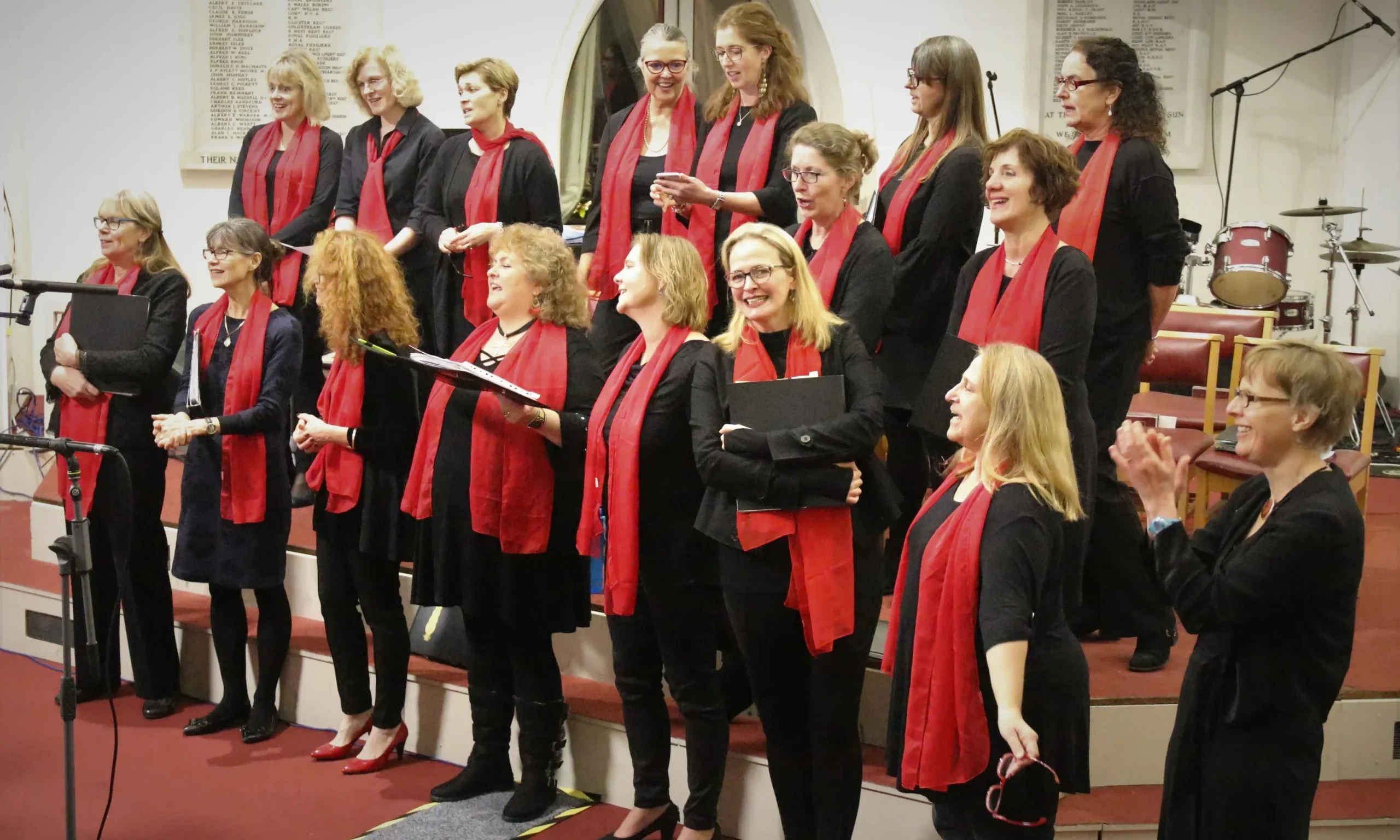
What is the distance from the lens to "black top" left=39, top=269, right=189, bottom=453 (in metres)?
3.90

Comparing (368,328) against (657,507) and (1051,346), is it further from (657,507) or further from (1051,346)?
(1051,346)

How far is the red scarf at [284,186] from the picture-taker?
4465 millimetres

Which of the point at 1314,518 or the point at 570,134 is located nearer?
the point at 1314,518

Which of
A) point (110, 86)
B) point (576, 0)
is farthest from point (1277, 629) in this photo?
point (110, 86)

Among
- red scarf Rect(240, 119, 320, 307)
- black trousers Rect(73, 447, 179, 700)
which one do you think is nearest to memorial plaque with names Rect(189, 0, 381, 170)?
red scarf Rect(240, 119, 320, 307)

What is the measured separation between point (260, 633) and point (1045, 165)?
8.47ft

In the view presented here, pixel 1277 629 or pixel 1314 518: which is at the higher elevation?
pixel 1314 518

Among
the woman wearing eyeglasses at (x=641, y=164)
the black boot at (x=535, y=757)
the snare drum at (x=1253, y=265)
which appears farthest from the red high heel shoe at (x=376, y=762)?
the snare drum at (x=1253, y=265)

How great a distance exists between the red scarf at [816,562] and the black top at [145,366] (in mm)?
2169

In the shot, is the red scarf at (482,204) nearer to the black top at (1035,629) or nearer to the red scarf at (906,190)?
the red scarf at (906,190)

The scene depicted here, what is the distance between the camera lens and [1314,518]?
207cm

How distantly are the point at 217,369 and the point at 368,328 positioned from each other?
2.13 ft

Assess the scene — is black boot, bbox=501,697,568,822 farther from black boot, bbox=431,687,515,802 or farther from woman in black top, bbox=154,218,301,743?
woman in black top, bbox=154,218,301,743

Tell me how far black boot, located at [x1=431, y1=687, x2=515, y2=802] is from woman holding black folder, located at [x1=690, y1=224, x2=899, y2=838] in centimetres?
93
